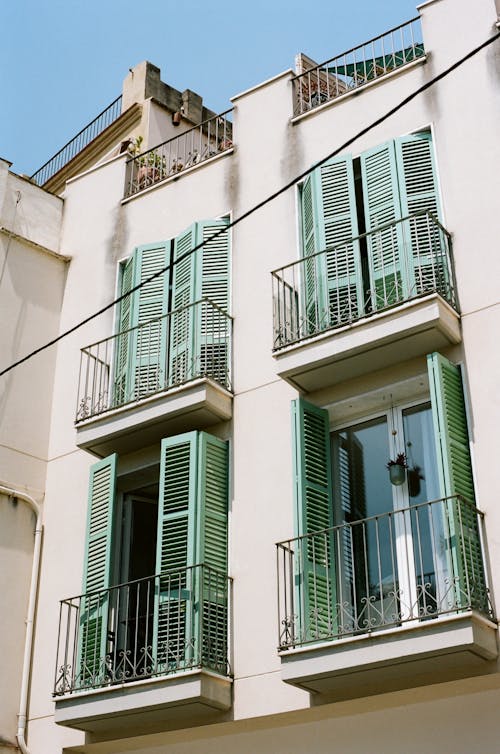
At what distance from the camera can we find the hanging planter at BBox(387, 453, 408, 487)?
11617 millimetres

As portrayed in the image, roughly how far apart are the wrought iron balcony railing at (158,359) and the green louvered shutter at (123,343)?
13 millimetres

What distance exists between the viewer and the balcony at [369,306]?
11.7 metres

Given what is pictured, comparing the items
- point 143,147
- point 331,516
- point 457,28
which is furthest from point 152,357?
point 143,147

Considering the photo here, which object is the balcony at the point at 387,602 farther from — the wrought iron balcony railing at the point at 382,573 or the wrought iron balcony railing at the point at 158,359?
the wrought iron balcony railing at the point at 158,359

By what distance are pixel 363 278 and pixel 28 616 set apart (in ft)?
19.5

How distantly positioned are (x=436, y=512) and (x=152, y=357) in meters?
4.78

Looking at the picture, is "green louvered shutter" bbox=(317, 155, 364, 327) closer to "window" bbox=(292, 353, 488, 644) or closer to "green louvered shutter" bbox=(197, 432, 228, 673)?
"window" bbox=(292, 353, 488, 644)

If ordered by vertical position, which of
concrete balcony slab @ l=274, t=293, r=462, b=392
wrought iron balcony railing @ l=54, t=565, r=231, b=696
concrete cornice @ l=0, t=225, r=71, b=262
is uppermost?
concrete cornice @ l=0, t=225, r=71, b=262

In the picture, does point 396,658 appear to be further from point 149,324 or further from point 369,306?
point 149,324

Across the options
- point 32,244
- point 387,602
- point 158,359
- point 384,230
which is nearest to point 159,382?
point 158,359

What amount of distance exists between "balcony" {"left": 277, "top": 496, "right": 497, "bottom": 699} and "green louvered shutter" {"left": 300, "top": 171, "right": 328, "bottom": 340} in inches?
96.8

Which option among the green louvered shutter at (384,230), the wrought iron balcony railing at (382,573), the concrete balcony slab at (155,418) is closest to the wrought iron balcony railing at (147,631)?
the wrought iron balcony railing at (382,573)

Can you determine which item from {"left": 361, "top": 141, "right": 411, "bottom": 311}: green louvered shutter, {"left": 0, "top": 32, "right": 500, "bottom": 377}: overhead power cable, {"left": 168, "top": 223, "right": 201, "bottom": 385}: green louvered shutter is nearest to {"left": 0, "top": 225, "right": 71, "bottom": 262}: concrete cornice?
{"left": 0, "top": 32, "right": 500, "bottom": 377}: overhead power cable

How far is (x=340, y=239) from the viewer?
13328mm
